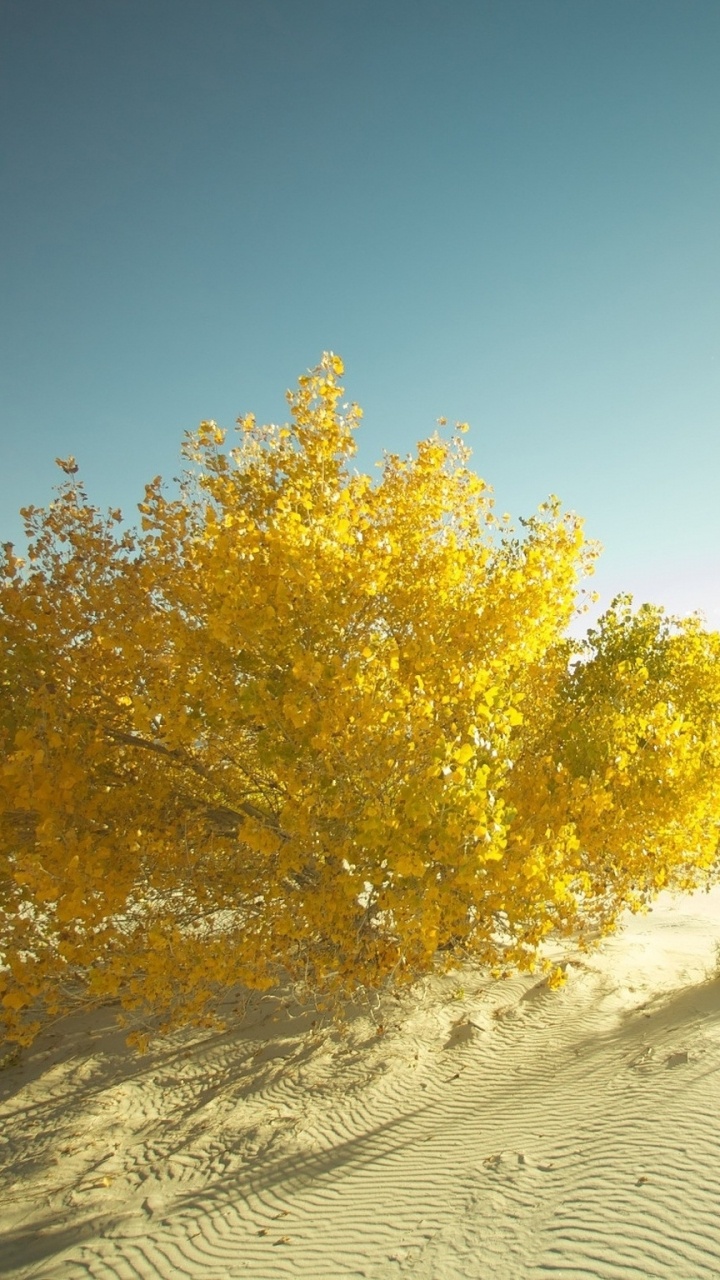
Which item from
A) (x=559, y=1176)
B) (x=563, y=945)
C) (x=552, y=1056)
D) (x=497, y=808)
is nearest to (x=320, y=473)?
(x=497, y=808)

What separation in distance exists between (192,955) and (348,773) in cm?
223

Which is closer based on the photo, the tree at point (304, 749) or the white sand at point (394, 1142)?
the white sand at point (394, 1142)

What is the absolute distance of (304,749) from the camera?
612 centimetres

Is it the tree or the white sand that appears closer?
the white sand

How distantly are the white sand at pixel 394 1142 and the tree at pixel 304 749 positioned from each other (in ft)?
4.50

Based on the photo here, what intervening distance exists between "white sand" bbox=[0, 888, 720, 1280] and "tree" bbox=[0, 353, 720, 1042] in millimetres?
1372

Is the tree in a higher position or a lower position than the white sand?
higher

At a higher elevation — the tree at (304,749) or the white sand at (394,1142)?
the tree at (304,749)

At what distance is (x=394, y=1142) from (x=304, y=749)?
405cm

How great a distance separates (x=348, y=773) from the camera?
6.10 m

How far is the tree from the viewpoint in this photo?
19.1 feet

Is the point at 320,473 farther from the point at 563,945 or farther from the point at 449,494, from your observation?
the point at 563,945

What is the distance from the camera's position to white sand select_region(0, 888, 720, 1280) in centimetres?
462

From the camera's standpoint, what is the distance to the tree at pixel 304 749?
5.81 meters
